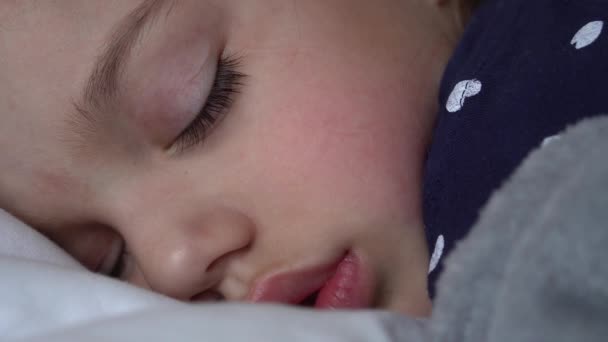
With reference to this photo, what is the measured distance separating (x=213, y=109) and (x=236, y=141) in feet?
0.18

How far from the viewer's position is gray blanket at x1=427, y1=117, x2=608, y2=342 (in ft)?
1.24

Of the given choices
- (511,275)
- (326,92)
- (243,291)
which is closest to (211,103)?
(326,92)

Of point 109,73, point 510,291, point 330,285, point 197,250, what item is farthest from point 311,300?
point 510,291

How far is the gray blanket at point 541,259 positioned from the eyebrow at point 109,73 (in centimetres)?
55

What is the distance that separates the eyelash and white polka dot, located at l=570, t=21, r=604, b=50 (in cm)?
44

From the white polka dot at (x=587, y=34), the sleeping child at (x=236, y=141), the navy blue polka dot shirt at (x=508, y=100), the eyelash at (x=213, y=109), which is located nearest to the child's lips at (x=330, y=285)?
the sleeping child at (x=236, y=141)

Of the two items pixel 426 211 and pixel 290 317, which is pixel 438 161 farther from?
pixel 290 317

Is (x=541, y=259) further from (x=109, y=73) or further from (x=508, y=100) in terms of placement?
(x=109, y=73)

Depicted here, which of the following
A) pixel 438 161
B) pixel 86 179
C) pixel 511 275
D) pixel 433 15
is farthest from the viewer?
pixel 433 15

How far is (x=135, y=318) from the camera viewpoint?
0.45 m

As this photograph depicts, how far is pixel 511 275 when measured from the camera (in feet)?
1.32

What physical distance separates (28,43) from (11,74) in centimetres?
5

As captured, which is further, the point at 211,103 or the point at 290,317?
the point at 211,103

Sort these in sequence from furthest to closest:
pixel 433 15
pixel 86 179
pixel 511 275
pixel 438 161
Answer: pixel 433 15, pixel 86 179, pixel 438 161, pixel 511 275
